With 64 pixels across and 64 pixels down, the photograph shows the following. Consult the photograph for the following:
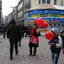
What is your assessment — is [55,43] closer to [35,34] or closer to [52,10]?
[35,34]

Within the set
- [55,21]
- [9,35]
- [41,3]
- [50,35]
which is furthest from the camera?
[41,3]

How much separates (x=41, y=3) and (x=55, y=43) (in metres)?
30.2

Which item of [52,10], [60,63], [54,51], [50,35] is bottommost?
[60,63]

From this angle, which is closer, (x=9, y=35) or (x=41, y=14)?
(x=9, y=35)

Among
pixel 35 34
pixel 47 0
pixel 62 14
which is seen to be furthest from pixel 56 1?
pixel 35 34

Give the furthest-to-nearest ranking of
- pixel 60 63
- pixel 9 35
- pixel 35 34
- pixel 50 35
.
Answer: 1. pixel 35 34
2. pixel 9 35
3. pixel 60 63
4. pixel 50 35

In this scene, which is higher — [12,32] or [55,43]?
[12,32]

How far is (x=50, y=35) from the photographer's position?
6301mm

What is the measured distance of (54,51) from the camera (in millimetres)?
6508

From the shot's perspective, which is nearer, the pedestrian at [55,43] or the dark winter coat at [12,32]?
the pedestrian at [55,43]

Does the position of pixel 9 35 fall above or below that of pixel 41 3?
below

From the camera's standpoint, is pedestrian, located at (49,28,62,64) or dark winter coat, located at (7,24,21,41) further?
dark winter coat, located at (7,24,21,41)

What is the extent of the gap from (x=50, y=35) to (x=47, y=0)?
31000 millimetres

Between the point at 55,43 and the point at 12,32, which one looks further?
the point at 12,32
